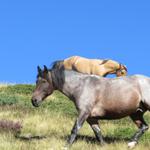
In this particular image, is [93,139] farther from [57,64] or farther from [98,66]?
[98,66]

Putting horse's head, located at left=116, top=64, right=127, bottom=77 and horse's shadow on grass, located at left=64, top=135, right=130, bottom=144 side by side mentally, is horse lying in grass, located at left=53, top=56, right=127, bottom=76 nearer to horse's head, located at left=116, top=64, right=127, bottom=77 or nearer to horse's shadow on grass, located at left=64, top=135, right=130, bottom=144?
horse's head, located at left=116, top=64, right=127, bottom=77

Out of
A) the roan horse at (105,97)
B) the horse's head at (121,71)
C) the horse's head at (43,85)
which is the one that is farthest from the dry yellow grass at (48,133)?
the horse's head at (121,71)

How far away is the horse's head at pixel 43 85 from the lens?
14617mm

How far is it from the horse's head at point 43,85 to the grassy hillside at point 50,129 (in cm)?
100

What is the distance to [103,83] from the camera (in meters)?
14.1

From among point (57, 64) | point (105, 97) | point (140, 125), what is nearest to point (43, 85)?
point (57, 64)

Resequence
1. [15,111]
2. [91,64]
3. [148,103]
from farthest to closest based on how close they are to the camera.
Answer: [91,64]
[15,111]
[148,103]

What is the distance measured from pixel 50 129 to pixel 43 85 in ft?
8.72

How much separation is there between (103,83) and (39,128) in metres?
3.73

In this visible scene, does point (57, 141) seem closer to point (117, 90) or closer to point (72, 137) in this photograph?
point (72, 137)

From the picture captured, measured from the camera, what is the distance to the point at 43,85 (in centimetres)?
1473

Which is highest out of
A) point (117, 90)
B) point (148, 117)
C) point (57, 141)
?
point (117, 90)

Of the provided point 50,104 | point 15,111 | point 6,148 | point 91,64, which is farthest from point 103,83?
point 91,64

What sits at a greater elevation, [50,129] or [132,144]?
[132,144]
